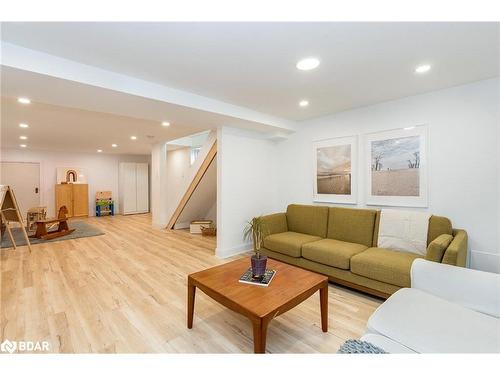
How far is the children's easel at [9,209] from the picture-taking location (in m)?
4.05

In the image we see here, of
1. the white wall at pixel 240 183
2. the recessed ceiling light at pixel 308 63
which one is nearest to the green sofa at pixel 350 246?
the white wall at pixel 240 183

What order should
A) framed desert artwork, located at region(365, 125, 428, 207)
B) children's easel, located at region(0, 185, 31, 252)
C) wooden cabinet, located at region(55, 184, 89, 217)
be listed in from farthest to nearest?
wooden cabinet, located at region(55, 184, 89, 217), children's easel, located at region(0, 185, 31, 252), framed desert artwork, located at region(365, 125, 428, 207)

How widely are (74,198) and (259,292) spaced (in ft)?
28.2

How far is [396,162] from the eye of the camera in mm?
2996

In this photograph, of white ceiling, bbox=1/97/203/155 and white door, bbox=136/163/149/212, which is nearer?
white ceiling, bbox=1/97/203/155

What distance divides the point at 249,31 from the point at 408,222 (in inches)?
104

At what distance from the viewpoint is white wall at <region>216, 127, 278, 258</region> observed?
149 inches

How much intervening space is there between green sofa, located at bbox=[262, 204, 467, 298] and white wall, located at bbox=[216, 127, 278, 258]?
0.65 meters

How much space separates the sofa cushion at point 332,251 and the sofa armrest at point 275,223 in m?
0.72

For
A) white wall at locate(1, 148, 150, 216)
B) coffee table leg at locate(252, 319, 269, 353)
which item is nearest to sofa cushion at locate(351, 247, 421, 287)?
coffee table leg at locate(252, 319, 269, 353)

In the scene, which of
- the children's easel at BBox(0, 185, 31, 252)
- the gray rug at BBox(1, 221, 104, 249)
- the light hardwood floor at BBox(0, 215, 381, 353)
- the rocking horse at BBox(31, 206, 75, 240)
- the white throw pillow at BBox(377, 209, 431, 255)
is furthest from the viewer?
the rocking horse at BBox(31, 206, 75, 240)

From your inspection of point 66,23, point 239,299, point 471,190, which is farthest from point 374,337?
point 66,23

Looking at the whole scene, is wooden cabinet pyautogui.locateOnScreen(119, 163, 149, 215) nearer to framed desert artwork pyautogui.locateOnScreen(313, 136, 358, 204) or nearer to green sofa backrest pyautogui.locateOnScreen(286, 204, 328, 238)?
green sofa backrest pyautogui.locateOnScreen(286, 204, 328, 238)
